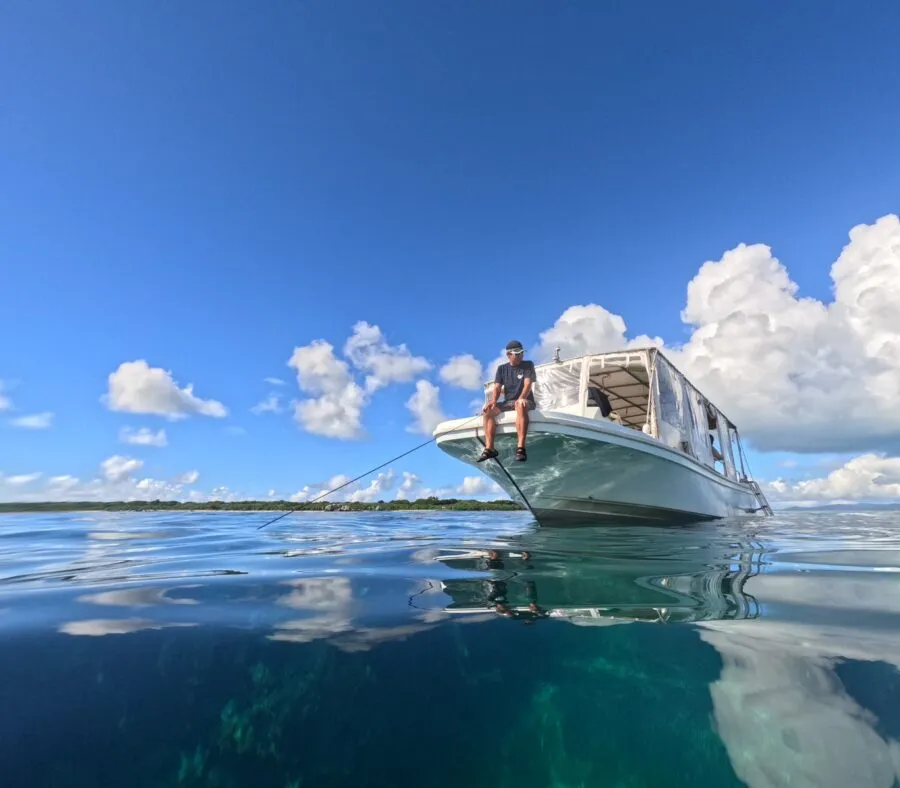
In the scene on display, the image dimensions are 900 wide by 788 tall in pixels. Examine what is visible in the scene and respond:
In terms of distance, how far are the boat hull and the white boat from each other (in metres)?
0.02

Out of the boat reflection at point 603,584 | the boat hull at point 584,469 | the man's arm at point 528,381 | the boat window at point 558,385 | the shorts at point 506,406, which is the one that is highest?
the boat window at point 558,385

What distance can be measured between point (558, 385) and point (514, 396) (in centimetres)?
332

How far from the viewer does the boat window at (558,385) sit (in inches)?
437

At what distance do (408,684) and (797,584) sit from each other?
8.40ft

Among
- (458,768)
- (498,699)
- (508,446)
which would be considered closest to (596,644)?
(498,699)

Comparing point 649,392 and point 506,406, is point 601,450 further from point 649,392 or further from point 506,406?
point 649,392

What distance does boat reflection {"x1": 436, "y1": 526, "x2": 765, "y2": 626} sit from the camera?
2389mm

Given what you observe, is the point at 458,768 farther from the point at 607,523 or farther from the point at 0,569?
the point at 607,523

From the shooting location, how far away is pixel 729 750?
169cm

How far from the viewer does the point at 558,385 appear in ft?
37.4

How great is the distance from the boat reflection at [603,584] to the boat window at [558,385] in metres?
6.19

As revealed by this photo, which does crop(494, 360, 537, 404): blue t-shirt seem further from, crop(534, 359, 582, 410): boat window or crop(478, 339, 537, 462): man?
crop(534, 359, 582, 410): boat window

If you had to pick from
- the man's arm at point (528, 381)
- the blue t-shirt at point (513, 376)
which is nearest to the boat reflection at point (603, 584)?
the man's arm at point (528, 381)

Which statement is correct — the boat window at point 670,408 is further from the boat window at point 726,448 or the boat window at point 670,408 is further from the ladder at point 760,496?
the ladder at point 760,496
